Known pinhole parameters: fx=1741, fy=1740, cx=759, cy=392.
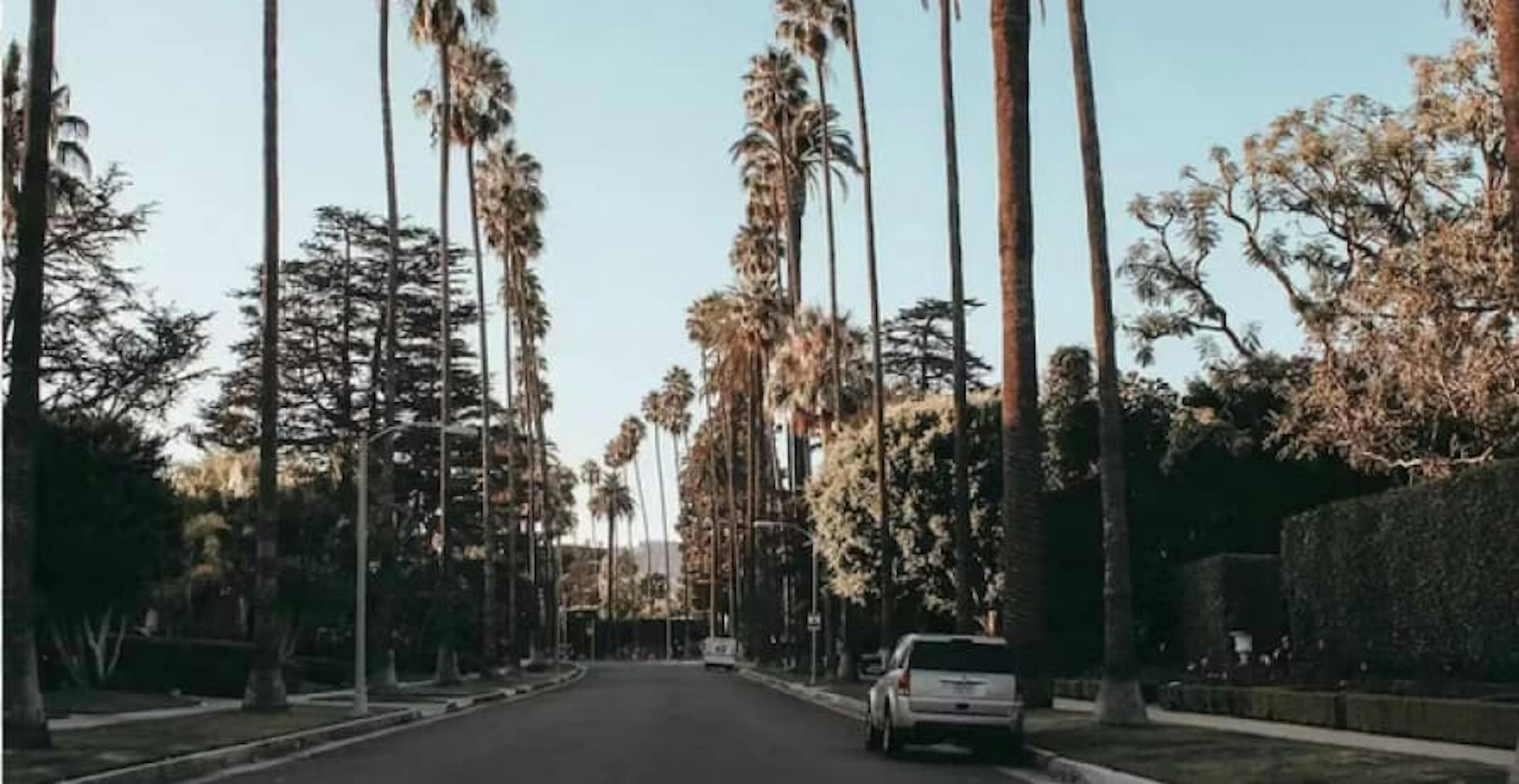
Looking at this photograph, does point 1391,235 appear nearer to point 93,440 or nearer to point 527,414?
point 93,440

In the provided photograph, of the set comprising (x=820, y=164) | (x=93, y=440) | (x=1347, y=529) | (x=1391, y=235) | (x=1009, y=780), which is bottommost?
(x=1009, y=780)

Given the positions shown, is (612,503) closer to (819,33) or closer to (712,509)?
(712,509)

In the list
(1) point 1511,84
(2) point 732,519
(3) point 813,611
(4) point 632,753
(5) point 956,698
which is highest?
(2) point 732,519

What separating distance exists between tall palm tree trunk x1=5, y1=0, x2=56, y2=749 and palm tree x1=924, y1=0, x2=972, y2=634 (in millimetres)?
21749

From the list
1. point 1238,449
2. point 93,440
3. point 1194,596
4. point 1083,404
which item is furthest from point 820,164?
point 93,440

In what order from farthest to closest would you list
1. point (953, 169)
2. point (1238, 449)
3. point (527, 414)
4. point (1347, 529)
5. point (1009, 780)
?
point (527, 414) < point (1238, 449) < point (953, 169) < point (1347, 529) < point (1009, 780)

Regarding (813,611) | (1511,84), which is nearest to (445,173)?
(813,611)

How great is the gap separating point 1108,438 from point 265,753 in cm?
1399

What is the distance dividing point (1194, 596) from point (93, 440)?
26.8 meters

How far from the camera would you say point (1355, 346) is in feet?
116

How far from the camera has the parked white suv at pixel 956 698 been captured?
79.0ft

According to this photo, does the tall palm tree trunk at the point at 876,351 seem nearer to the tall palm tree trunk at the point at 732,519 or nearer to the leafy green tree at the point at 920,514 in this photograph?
the leafy green tree at the point at 920,514

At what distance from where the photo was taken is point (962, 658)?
80.5 ft

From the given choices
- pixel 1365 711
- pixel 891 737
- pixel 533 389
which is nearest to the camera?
pixel 891 737
